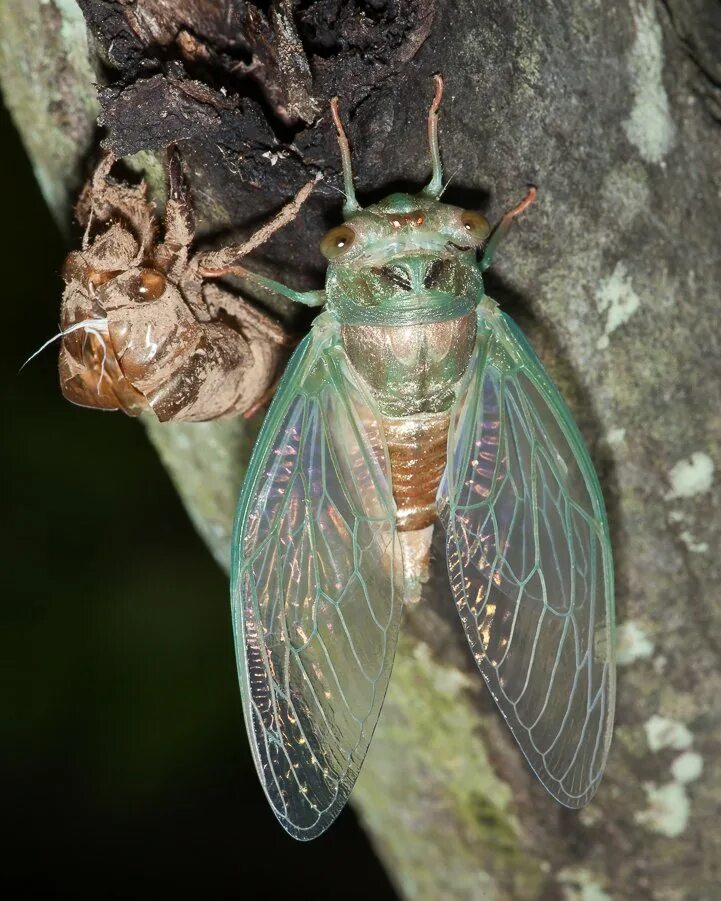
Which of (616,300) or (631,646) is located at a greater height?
(616,300)

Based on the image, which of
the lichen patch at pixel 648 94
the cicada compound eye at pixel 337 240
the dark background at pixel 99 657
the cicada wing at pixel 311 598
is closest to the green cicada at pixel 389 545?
the cicada wing at pixel 311 598

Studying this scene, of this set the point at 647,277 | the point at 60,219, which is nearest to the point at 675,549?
the point at 647,277

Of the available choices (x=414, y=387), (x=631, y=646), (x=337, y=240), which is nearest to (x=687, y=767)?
(x=631, y=646)

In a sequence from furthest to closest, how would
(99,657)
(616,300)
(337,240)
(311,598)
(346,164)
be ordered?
(99,657) → (311,598) → (616,300) → (337,240) → (346,164)

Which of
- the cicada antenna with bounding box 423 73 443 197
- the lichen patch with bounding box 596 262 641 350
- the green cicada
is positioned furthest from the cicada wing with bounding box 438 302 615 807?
the cicada antenna with bounding box 423 73 443 197

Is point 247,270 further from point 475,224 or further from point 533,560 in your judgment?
point 533,560

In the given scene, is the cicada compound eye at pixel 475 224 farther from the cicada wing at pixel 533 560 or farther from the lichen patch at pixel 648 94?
the lichen patch at pixel 648 94

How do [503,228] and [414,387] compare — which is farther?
[414,387]
